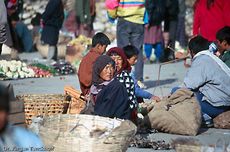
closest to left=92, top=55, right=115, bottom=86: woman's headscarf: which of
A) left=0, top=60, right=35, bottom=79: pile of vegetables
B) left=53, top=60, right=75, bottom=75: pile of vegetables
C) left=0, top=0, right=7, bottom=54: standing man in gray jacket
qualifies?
left=0, top=0, right=7, bottom=54: standing man in gray jacket

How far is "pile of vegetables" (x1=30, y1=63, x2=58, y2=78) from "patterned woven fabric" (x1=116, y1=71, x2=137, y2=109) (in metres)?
5.64

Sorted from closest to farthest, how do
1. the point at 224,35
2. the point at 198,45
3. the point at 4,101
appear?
the point at 4,101 < the point at 198,45 < the point at 224,35

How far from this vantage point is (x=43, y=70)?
14.3m

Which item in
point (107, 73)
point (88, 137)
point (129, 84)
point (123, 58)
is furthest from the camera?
point (123, 58)

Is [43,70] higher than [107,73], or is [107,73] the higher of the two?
[107,73]

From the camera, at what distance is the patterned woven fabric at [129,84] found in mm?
8406

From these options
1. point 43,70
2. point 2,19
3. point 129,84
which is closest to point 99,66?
point 129,84

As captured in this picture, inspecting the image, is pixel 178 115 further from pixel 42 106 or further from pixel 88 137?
pixel 88 137

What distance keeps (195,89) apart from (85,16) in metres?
10.8

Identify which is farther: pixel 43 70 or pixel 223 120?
pixel 43 70

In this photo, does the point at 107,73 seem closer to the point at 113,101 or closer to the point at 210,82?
the point at 113,101

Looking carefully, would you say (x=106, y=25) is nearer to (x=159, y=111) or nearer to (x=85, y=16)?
(x=85, y=16)

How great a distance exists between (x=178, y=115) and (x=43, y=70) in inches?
241

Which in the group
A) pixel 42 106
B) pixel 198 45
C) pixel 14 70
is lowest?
pixel 14 70
